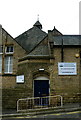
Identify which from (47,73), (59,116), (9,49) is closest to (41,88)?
(47,73)

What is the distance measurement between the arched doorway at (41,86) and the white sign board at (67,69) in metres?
1.54

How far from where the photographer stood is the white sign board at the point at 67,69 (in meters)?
12.9

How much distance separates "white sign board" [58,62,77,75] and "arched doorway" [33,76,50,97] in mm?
1540

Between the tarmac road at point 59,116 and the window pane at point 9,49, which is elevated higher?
the window pane at point 9,49

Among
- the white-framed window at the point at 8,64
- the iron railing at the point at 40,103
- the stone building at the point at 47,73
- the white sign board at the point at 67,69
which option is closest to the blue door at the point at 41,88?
the stone building at the point at 47,73

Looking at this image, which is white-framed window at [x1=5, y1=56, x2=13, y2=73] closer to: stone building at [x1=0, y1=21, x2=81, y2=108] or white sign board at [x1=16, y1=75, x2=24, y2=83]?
stone building at [x1=0, y1=21, x2=81, y2=108]

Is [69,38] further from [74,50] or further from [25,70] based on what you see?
[25,70]

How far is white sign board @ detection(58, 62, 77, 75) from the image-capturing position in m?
12.9

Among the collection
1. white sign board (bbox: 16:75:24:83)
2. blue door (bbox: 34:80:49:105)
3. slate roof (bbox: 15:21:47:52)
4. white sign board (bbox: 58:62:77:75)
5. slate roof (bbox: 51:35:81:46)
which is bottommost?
blue door (bbox: 34:80:49:105)

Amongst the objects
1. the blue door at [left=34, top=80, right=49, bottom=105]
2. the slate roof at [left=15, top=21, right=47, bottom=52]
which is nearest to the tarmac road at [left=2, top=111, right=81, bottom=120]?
the blue door at [left=34, top=80, right=49, bottom=105]

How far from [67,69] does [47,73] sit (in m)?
1.70

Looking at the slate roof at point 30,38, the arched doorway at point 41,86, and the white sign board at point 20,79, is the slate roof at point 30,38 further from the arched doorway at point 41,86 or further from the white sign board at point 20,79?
the arched doorway at point 41,86

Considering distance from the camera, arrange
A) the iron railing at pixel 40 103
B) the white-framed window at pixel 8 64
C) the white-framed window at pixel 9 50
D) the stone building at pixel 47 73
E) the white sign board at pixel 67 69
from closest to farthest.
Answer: the iron railing at pixel 40 103 → the stone building at pixel 47 73 → the white sign board at pixel 67 69 → the white-framed window at pixel 8 64 → the white-framed window at pixel 9 50

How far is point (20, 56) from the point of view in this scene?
15.3 m
